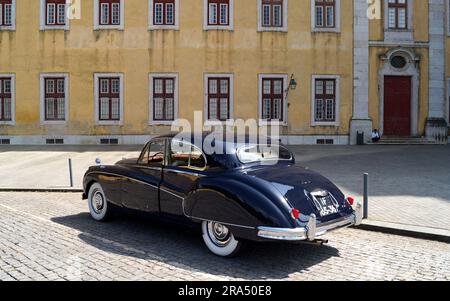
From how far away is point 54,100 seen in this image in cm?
2222

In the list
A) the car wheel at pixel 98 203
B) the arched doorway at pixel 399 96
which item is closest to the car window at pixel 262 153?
the car wheel at pixel 98 203

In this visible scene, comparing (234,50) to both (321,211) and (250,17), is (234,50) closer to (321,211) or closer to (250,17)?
(250,17)

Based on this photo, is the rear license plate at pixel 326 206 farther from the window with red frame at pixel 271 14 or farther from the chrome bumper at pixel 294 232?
the window with red frame at pixel 271 14

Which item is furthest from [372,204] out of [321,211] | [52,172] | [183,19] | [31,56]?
[31,56]

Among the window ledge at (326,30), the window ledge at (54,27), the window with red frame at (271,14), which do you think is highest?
the window with red frame at (271,14)

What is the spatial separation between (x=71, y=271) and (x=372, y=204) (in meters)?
5.83

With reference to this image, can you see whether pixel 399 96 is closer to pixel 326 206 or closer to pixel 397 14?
pixel 397 14

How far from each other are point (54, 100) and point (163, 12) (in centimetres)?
782

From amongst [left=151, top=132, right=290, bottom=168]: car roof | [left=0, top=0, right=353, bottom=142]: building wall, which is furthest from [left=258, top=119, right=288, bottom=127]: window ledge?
[left=151, top=132, right=290, bottom=168]: car roof

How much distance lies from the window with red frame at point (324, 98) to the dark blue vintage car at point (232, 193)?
1691 cm

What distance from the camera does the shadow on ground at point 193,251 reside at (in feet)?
15.1

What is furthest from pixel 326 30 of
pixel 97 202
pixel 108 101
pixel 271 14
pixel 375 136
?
pixel 97 202

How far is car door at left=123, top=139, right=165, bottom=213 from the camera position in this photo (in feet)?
19.5

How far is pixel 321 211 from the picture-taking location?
191 inches
